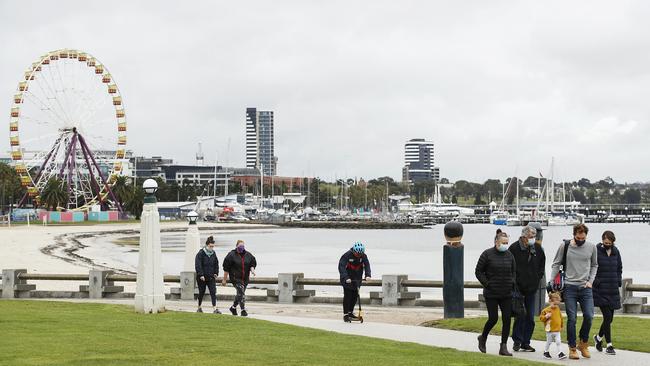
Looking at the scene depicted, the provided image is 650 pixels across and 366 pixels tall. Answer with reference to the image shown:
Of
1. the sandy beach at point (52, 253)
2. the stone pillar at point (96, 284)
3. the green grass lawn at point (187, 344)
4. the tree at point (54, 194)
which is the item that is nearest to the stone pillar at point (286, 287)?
the stone pillar at point (96, 284)

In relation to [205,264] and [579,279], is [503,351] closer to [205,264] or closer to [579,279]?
[579,279]

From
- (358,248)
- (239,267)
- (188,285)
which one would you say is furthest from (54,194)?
(358,248)

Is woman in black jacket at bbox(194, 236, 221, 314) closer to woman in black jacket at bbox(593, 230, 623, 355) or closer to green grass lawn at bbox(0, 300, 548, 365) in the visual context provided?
green grass lawn at bbox(0, 300, 548, 365)

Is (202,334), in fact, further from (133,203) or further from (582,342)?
(133,203)

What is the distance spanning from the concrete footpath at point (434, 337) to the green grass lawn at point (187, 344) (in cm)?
73

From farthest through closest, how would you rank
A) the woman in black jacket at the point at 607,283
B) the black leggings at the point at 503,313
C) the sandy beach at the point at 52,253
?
the sandy beach at the point at 52,253, the woman in black jacket at the point at 607,283, the black leggings at the point at 503,313

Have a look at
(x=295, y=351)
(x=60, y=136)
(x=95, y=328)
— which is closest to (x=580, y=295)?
(x=295, y=351)

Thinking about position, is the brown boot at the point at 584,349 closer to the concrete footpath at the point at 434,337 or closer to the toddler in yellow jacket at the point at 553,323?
the concrete footpath at the point at 434,337

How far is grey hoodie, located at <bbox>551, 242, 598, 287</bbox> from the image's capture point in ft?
51.4

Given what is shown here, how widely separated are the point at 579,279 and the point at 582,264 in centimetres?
23

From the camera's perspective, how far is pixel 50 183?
148m

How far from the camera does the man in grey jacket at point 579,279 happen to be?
1565 centimetres

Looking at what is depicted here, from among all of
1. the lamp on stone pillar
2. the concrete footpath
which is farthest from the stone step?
the concrete footpath

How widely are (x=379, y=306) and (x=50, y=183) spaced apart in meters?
128
